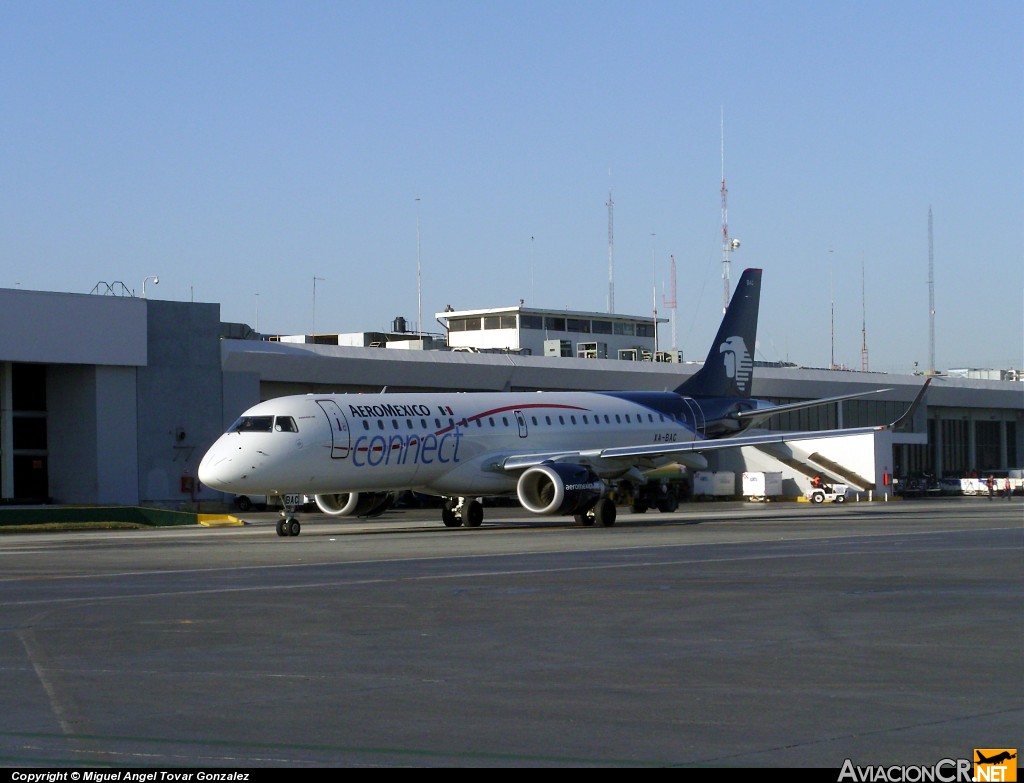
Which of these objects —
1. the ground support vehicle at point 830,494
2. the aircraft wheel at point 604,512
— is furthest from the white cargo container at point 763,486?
the aircraft wheel at point 604,512

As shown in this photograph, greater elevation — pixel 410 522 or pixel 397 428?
pixel 397 428

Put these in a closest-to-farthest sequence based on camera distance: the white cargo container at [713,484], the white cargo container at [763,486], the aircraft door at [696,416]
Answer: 1. the aircraft door at [696,416]
2. the white cargo container at [763,486]
3. the white cargo container at [713,484]

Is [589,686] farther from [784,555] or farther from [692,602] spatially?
[784,555]

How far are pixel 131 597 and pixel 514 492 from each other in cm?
2402

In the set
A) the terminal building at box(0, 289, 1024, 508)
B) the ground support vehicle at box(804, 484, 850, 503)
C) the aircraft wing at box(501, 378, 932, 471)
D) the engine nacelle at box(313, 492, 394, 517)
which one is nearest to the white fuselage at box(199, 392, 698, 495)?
the aircraft wing at box(501, 378, 932, 471)

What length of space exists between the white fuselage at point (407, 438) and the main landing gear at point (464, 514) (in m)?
1.19

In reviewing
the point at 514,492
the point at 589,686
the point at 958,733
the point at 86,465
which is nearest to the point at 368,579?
the point at 589,686

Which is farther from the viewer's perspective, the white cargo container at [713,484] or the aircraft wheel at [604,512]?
the white cargo container at [713,484]

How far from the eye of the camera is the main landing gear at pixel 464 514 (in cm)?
4200

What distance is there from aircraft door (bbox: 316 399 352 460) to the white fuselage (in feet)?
0.09

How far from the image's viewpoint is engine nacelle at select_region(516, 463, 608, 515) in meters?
38.7

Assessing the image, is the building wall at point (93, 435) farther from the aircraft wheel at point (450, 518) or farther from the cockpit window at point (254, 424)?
the cockpit window at point (254, 424)

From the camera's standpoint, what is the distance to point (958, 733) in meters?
8.61

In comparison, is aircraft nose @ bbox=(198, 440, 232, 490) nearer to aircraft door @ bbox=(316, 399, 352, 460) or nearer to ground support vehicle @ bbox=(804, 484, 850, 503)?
aircraft door @ bbox=(316, 399, 352, 460)
